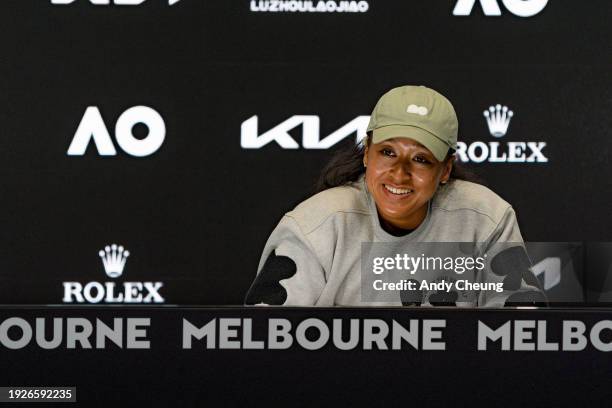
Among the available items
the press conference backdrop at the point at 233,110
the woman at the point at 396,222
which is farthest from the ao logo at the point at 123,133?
the woman at the point at 396,222

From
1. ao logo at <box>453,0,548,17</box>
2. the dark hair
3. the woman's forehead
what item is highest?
ao logo at <box>453,0,548,17</box>

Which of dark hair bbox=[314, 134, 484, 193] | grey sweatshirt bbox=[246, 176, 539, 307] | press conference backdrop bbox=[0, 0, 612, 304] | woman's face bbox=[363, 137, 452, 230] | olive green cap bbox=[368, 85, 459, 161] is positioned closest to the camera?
grey sweatshirt bbox=[246, 176, 539, 307]

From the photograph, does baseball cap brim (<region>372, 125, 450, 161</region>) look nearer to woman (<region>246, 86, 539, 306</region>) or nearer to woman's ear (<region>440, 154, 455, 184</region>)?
woman (<region>246, 86, 539, 306</region>)

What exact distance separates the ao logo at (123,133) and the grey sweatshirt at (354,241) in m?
0.86

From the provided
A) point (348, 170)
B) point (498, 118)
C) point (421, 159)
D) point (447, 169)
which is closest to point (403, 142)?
point (421, 159)

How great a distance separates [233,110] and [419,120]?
39.0 inches

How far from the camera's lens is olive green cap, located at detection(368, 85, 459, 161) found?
211 cm

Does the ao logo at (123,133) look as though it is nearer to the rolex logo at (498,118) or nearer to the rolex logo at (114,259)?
the rolex logo at (114,259)

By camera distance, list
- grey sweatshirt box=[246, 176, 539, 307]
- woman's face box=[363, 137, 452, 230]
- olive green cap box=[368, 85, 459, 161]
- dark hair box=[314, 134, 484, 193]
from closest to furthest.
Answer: grey sweatshirt box=[246, 176, 539, 307]
olive green cap box=[368, 85, 459, 161]
woman's face box=[363, 137, 452, 230]
dark hair box=[314, 134, 484, 193]

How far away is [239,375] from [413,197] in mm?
727

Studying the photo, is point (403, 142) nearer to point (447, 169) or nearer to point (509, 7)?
point (447, 169)

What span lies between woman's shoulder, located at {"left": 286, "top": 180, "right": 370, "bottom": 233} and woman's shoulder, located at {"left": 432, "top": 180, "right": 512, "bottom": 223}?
0.56 ft

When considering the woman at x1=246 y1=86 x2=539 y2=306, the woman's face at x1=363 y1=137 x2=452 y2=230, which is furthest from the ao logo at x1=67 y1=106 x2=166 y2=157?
the woman's face at x1=363 y1=137 x2=452 y2=230

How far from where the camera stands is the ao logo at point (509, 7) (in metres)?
2.96
